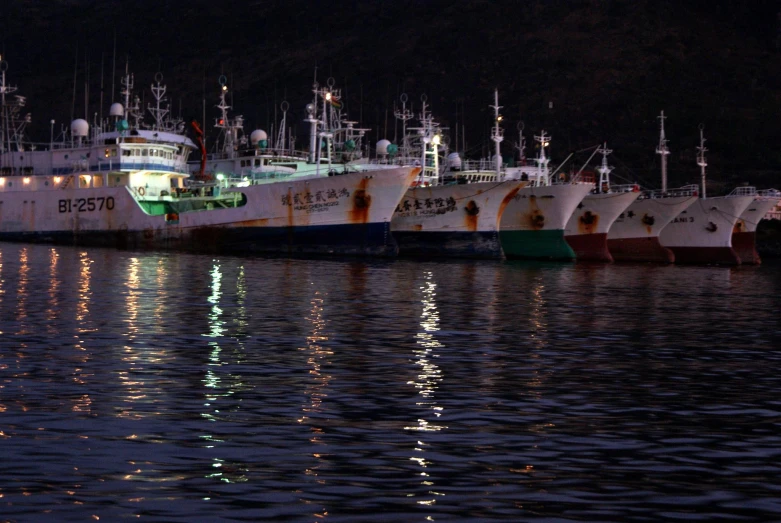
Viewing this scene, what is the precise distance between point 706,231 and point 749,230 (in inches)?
142

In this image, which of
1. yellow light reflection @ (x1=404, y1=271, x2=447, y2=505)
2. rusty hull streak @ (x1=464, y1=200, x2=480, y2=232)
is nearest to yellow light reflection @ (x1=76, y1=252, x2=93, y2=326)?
yellow light reflection @ (x1=404, y1=271, x2=447, y2=505)

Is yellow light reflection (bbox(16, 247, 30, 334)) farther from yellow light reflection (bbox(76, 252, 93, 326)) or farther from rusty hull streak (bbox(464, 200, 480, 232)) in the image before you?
rusty hull streak (bbox(464, 200, 480, 232))

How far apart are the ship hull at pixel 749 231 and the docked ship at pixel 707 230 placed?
0.76m

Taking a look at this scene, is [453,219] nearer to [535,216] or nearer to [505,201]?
[505,201]

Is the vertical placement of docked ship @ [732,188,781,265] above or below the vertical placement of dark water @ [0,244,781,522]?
above

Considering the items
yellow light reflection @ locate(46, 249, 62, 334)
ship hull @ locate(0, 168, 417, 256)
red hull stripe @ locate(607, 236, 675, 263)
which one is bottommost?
yellow light reflection @ locate(46, 249, 62, 334)

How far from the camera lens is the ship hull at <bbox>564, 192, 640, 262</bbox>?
271 ft

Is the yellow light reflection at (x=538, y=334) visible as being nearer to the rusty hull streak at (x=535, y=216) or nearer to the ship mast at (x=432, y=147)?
the rusty hull streak at (x=535, y=216)

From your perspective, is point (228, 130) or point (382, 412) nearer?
point (382, 412)

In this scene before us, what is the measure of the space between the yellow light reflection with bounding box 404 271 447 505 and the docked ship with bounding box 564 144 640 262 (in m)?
48.6

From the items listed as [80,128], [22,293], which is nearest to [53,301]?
[22,293]

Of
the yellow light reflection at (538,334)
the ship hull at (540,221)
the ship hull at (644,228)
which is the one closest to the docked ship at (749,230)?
the ship hull at (644,228)

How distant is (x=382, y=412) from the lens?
1698 centimetres

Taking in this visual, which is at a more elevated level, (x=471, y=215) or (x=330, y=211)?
(x=330, y=211)
